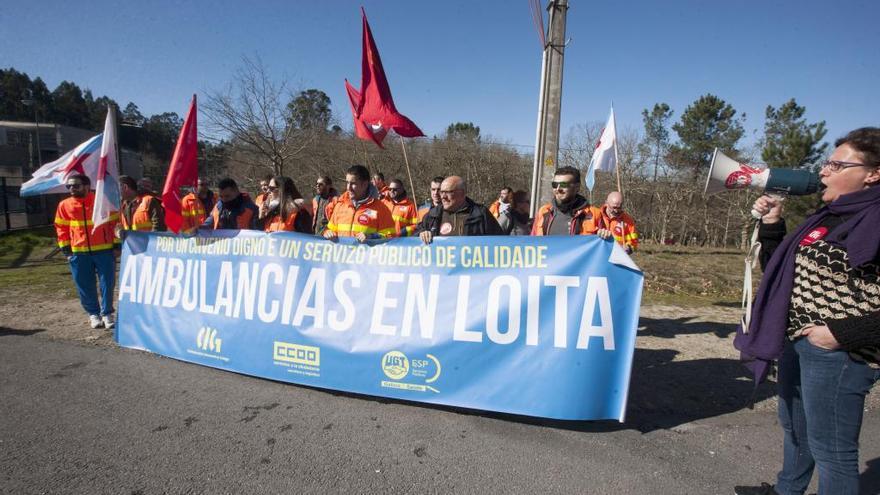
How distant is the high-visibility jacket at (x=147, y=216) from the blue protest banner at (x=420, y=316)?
3146 mm

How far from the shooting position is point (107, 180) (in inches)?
185

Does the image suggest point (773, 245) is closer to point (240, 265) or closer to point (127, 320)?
point (240, 265)

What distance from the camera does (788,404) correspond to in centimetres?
225

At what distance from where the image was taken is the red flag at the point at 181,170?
4395 millimetres

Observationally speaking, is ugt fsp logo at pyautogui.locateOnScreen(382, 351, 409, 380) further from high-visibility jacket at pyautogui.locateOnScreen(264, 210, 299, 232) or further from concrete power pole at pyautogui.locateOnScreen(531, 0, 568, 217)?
concrete power pole at pyautogui.locateOnScreen(531, 0, 568, 217)

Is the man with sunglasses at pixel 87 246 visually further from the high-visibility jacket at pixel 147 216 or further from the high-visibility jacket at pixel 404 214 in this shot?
the high-visibility jacket at pixel 404 214

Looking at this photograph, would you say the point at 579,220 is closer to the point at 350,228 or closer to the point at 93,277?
the point at 350,228

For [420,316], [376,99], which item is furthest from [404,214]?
[420,316]

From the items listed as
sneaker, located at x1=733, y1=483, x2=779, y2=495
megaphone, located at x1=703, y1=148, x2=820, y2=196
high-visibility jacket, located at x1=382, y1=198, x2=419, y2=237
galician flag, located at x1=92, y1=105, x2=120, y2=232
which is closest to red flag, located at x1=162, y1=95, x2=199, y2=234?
galician flag, located at x1=92, y1=105, x2=120, y2=232

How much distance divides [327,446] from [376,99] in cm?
434

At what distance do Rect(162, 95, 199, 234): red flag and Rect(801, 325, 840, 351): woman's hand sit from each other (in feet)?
16.1

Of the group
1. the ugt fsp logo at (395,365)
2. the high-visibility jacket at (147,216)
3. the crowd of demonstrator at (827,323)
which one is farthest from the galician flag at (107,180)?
the crowd of demonstrator at (827,323)

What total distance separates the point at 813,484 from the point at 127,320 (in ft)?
19.1

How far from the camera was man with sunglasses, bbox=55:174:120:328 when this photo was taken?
5.25 meters
